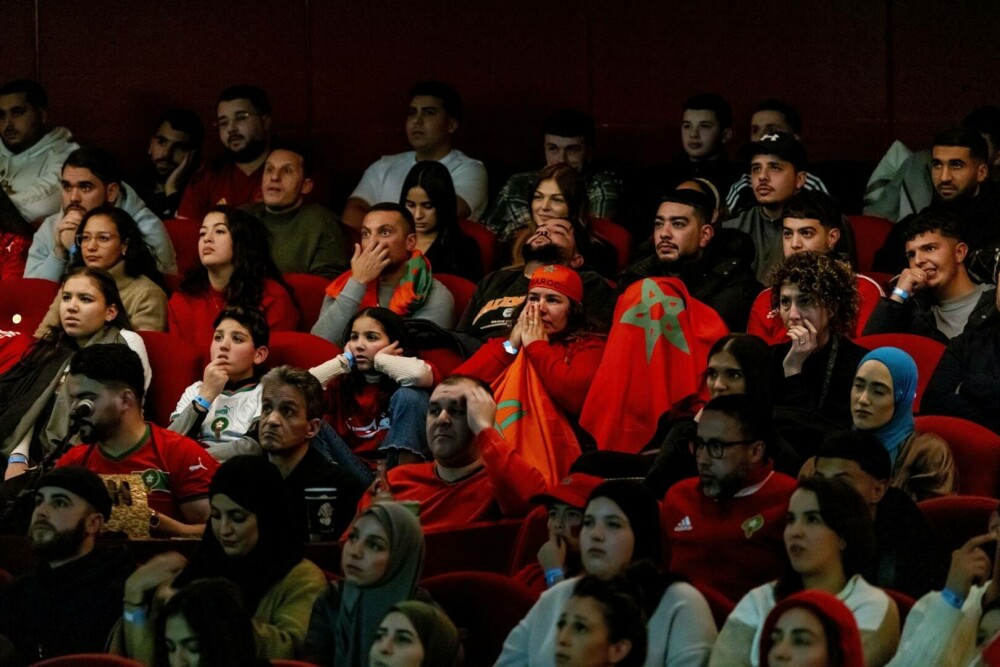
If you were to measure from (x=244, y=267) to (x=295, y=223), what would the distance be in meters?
0.56

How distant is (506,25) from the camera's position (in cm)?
701

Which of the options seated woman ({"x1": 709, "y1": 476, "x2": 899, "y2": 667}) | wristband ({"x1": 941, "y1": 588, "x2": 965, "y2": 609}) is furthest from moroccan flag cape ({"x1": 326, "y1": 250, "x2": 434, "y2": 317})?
wristband ({"x1": 941, "y1": 588, "x2": 965, "y2": 609})

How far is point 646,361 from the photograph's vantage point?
4.87m

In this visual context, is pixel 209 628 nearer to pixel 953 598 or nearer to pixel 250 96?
pixel 953 598

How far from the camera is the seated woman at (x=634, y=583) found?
334 cm

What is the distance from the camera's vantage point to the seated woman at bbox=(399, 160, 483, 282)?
5.85m

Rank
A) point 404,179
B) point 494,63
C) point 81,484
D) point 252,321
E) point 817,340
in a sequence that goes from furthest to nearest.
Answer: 1. point 494,63
2. point 404,179
3. point 252,321
4. point 817,340
5. point 81,484

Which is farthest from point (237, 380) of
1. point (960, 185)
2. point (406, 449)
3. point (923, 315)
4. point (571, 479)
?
point (960, 185)

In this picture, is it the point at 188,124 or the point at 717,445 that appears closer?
the point at 717,445

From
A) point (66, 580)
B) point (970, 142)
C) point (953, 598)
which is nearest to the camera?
point (953, 598)

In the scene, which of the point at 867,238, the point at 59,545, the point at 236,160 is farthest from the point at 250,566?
the point at 236,160

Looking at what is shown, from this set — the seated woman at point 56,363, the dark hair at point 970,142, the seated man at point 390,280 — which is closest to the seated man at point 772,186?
the dark hair at point 970,142

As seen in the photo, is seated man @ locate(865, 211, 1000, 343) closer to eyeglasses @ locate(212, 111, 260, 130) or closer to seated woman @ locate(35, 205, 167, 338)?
seated woman @ locate(35, 205, 167, 338)

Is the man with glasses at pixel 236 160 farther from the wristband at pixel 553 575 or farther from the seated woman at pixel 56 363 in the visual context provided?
the wristband at pixel 553 575
